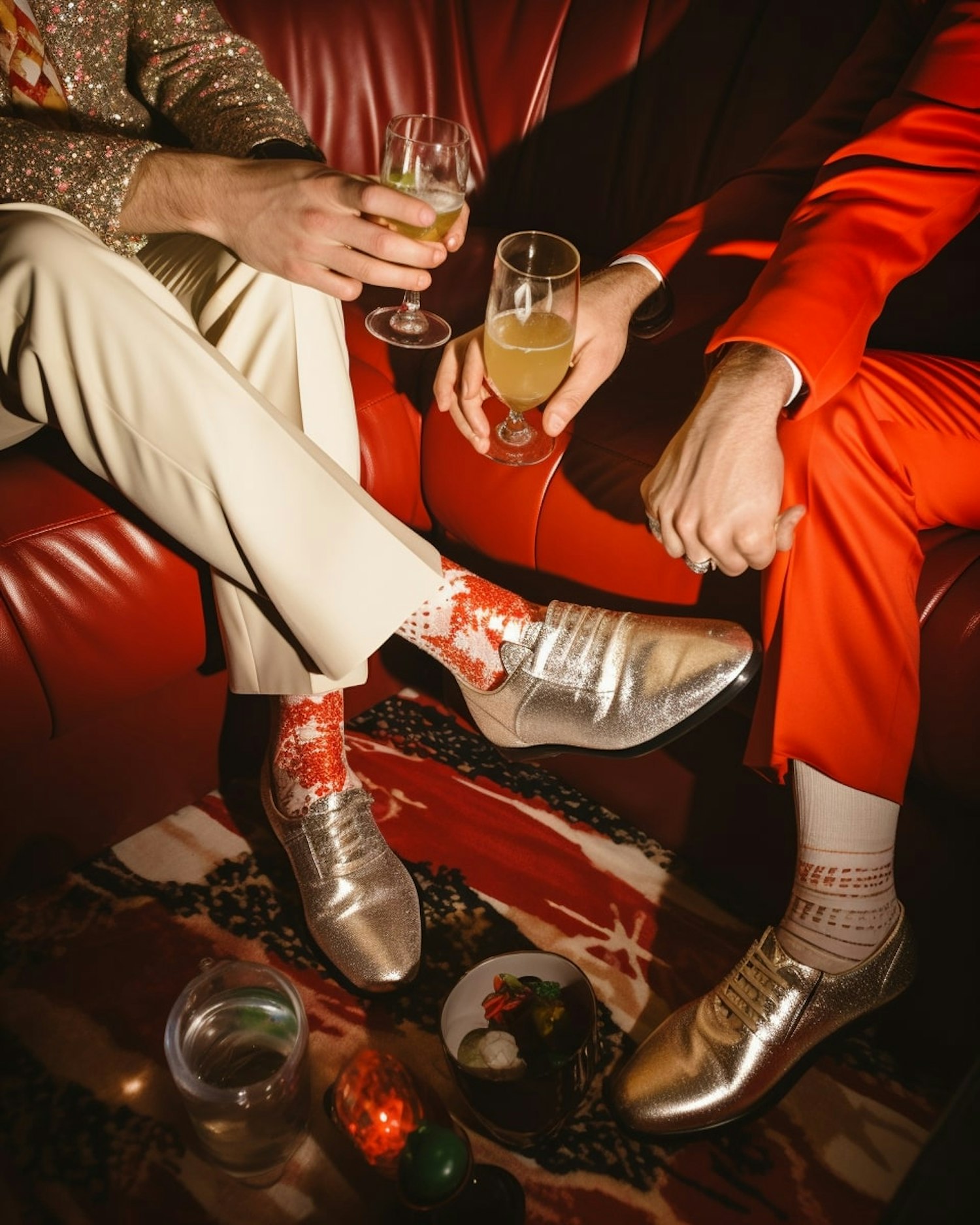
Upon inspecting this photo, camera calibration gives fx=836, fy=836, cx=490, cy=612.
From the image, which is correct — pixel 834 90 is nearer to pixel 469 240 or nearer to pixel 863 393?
pixel 863 393

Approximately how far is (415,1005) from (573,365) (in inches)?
35.3

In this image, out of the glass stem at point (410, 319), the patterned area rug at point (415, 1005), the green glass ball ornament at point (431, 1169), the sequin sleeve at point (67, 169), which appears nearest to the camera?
the green glass ball ornament at point (431, 1169)

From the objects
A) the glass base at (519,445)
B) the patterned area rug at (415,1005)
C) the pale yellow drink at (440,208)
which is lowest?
the patterned area rug at (415,1005)

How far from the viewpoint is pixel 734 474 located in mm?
876

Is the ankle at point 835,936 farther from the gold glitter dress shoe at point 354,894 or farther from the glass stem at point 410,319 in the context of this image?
the glass stem at point 410,319

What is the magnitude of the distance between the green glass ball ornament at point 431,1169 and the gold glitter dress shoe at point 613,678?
51 cm

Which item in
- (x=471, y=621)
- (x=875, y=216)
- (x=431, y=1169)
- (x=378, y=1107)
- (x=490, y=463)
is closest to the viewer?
(x=431, y=1169)

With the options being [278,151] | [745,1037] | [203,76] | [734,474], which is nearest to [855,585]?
[734,474]

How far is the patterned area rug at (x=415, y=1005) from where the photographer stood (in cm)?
96

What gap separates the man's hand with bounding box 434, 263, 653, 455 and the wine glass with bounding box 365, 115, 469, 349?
0.33 ft

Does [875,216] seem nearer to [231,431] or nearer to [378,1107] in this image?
[231,431]

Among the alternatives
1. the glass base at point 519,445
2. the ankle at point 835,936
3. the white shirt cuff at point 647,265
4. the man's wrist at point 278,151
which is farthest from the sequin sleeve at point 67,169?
the ankle at point 835,936

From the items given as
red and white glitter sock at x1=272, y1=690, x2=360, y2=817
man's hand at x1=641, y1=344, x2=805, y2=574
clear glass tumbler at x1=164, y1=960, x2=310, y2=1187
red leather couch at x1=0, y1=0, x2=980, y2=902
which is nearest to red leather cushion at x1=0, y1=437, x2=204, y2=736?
red leather couch at x1=0, y1=0, x2=980, y2=902

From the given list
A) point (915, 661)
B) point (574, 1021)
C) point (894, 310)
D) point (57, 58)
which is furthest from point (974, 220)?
point (57, 58)
